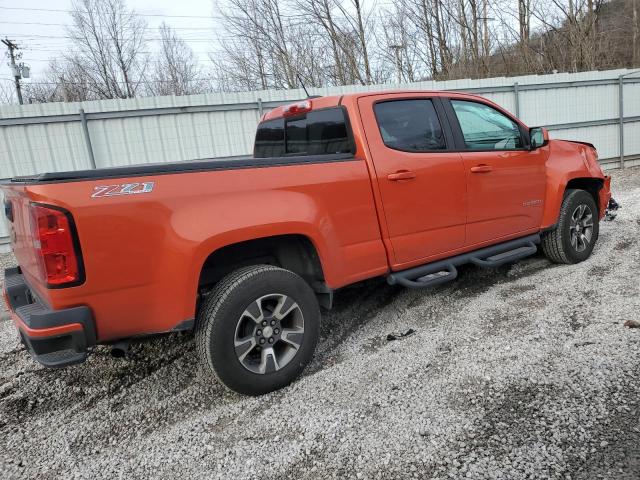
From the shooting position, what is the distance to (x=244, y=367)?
112 inches

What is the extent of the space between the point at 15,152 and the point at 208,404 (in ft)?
26.6

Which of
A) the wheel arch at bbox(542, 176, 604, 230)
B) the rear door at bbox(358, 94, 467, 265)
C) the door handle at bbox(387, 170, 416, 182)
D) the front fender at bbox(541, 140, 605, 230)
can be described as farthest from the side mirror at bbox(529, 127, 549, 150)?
the door handle at bbox(387, 170, 416, 182)

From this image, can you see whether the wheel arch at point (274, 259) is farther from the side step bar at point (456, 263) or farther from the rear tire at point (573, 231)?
the rear tire at point (573, 231)

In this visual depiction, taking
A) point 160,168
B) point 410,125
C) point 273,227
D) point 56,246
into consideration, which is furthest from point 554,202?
point 56,246

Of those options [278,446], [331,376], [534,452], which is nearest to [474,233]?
[331,376]

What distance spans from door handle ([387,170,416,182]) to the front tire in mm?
1041

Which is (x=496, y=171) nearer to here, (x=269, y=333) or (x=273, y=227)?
(x=273, y=227)

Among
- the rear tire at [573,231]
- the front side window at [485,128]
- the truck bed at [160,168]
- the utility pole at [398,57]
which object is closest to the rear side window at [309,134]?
the truck bed at [160,168]

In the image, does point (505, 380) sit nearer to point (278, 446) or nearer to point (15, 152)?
point (278, 446)

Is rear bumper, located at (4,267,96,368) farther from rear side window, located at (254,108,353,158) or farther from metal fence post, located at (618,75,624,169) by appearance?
metal fence post, located at (618,75,624,169)

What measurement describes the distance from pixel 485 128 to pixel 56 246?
364 cm

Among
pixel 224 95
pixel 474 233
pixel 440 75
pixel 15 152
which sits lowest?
pixel 474 233

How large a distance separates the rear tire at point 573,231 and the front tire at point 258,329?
3.11 metres

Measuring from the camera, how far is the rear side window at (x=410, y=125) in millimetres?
3590
